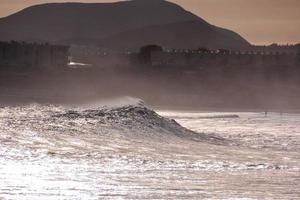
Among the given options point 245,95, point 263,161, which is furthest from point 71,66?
point 263,161

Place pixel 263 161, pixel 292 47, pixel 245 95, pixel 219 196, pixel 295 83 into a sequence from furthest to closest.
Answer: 1. pixel 292 47
2. pixel 295 83
3. pixel 245 95
4. pixel 263 161
5. pixel 219 196

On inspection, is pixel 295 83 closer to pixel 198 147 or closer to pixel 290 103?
pixel 290 103

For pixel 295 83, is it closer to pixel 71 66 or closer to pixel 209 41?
pixel 71 66

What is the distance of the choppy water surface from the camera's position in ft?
37.4

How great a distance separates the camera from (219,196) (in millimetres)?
11266

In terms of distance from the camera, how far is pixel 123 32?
19325 centimetres

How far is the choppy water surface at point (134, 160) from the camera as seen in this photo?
37.4 feet

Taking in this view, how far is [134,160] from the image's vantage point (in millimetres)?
14703

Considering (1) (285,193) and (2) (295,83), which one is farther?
(2) (295,83)

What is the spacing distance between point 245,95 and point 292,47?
5816 cm

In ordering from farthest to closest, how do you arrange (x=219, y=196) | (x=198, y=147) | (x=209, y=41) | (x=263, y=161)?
1. (x=209, y=41)
2. (x=198, y=147)
3. (x=263, y=161)
4. (x=219, y=196)

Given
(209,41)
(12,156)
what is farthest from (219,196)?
(209,41)

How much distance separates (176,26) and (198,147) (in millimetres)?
177623

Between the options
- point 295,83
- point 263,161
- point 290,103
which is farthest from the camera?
point 295,83
